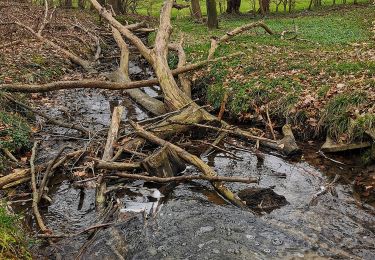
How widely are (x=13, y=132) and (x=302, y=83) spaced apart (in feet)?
23.1

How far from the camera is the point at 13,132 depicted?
877cm

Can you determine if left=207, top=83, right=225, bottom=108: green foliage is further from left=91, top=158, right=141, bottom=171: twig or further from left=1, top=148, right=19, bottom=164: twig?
left=1, top=148, right=19, bottom=164: twig

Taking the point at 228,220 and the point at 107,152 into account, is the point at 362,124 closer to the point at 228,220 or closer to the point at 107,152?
the point at 228,220

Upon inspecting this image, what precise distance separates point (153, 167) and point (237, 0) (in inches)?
1193

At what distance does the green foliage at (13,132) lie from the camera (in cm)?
845

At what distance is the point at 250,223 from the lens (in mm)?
6383

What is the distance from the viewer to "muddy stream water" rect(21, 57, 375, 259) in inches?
223

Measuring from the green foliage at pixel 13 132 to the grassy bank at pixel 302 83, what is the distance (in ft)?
16.6

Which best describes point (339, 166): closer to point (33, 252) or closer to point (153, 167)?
point (153, 167)

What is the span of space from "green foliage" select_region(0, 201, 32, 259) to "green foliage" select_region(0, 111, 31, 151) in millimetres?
3946

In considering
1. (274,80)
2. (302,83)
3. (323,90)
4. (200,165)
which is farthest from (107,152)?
(302,83)

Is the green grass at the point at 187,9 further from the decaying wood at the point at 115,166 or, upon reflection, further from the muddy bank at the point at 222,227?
the muddy bank at the point at 222,227

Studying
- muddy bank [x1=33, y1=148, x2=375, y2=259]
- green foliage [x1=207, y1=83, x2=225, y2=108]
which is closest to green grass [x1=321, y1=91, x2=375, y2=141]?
muddy bank [x1=33, y1=148, x2=375, y2=259]

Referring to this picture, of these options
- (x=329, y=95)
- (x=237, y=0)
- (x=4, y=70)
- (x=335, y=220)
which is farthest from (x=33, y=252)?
(x=237, y=0)
